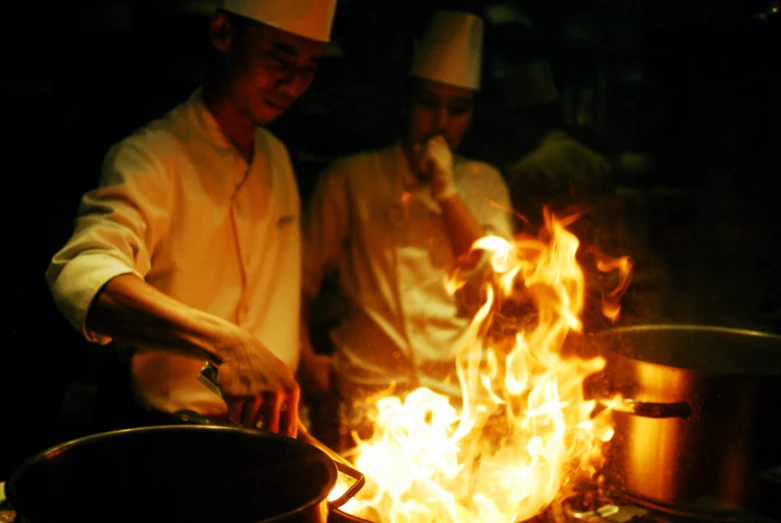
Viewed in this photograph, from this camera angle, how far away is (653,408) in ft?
5.81

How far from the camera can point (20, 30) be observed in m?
3.29

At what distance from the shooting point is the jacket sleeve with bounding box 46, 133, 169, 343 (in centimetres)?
196

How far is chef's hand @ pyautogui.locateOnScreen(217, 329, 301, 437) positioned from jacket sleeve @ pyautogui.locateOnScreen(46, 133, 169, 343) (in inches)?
17.5

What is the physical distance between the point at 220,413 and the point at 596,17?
12.3 feet

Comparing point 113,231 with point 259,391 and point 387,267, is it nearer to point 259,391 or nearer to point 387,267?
point 259,391

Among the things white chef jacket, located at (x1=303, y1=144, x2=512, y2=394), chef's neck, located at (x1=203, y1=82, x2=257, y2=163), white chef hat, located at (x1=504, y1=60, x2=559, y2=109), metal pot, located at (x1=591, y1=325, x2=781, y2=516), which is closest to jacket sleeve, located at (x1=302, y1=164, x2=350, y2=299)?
white chef jacket, located at (x1=303, y1=144, x2=512, y2=394)

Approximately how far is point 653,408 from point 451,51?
2324 millimetres

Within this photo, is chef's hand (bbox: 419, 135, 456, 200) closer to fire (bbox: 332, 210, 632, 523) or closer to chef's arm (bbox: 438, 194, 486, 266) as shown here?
chef's arm (bbox: 438, 194, 486, 266)

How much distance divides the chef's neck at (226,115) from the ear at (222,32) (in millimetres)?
148

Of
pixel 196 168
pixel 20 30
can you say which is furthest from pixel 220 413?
pixel 20 30

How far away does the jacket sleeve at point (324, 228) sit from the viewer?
11.6 feet

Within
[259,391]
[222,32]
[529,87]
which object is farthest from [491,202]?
[259,391]

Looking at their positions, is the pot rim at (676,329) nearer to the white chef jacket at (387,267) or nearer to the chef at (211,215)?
the chef at (211,215)

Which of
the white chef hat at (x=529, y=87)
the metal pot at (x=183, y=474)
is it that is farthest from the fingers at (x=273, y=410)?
the white chef hat at (x=529, y=87)
